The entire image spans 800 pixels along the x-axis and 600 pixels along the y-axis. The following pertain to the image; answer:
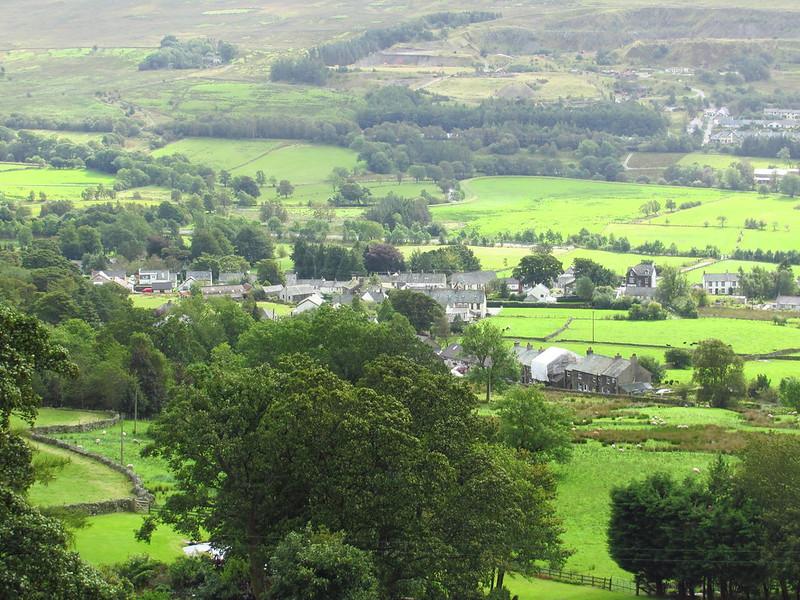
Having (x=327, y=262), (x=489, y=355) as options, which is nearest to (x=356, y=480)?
(x=489, y=355)

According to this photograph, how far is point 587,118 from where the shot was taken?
18700 centimetres

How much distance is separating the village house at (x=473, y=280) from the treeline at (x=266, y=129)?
72.7 meters

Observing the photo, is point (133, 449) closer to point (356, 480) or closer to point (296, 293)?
point (356, 480)

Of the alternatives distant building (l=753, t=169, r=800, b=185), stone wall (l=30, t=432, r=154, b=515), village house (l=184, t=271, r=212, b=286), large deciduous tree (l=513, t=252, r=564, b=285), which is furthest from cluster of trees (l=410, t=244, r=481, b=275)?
stone wall (l=30, t=432, r=154, b=515)

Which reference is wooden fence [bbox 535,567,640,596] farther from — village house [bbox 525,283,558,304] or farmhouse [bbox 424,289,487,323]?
village house [bbox 525,283,558,304]

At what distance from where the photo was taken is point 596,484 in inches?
1813

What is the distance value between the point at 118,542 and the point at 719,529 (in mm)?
14851

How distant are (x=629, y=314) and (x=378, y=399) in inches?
2521

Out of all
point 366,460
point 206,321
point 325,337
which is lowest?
point 206,321

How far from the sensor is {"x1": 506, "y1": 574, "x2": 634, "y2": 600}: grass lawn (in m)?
35.3

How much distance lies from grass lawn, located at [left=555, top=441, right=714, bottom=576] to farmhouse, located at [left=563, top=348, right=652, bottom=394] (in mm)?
20369

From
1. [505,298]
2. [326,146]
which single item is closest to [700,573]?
[505,298]

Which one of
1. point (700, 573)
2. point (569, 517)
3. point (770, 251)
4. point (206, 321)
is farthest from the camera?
point (770, 251)

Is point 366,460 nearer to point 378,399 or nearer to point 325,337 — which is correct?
point 378,399
